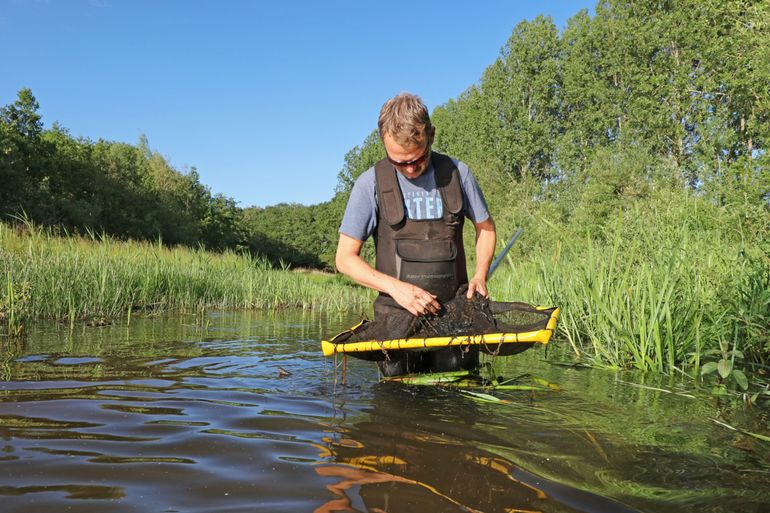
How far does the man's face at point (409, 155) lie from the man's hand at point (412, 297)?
0.75m

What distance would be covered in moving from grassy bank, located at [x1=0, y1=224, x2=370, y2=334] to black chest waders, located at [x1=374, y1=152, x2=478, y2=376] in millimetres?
4182

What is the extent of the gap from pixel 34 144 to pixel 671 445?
45002 millimetres

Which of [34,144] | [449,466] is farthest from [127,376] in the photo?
[34,144]

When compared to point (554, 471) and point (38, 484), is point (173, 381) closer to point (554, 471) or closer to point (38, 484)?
point (38, 484)

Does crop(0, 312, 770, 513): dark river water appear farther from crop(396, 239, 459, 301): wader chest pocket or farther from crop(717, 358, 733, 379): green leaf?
crop(396, 239, 459, 301): wader chest pocket

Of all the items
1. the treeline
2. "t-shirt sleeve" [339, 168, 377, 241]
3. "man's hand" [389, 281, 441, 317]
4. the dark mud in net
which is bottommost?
the dark mud in net

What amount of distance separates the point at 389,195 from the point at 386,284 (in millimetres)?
589

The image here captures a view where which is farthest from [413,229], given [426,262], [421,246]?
[426,262]

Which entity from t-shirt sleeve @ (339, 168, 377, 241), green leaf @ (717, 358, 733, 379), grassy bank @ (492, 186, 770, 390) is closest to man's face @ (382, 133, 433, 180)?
t-shirt sleeve @ (339, 168, 377, 241)

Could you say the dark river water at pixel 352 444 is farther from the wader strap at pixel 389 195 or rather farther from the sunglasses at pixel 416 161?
the sunglasses at pixel 416 161

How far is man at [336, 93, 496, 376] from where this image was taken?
3.63 metres

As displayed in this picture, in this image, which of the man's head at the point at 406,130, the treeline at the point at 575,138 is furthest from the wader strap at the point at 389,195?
the treeline at the point at 575,138

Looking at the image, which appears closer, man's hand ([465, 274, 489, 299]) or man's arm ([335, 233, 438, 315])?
man's arm ([335, 233, 438, 315])

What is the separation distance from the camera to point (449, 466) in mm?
2244
